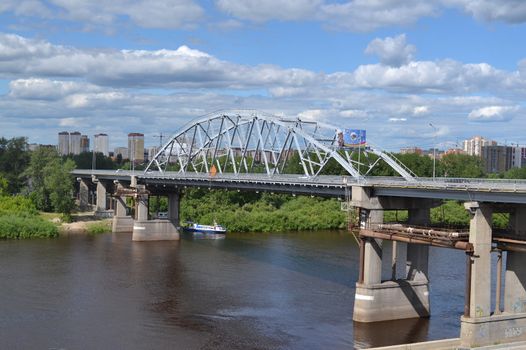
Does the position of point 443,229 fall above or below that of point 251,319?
above

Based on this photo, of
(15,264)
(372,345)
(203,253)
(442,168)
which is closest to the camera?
(372,345)

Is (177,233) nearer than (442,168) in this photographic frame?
Yes

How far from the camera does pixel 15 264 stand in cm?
6781

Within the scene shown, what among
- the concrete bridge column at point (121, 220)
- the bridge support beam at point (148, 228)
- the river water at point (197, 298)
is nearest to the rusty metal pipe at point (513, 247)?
the river water at point (197, 298)

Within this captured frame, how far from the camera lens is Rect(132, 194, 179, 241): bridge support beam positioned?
9338 centimetres

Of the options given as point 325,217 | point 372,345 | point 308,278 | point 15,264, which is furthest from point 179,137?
point 372,345

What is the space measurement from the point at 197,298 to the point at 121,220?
50.6 metres

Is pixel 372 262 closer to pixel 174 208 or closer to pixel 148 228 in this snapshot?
pixel 148 228

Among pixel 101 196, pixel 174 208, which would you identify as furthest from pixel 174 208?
pixel 101 196

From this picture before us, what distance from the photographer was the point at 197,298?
2164 inches

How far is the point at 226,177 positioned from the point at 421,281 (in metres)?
35.5

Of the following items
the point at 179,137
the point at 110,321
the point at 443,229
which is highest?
the point at 179,137

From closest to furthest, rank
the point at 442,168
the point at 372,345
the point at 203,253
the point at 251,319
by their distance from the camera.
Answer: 1. the point at 372,345
2. the point at 251,319
3. the point at 203,253
4. the point at 442,168

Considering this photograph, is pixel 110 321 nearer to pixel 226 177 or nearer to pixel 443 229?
pixel 443 229
